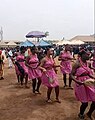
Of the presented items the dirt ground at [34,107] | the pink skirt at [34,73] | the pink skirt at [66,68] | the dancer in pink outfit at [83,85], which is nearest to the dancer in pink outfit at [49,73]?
the dirt ground at [34,107]

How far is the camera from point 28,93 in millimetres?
11203

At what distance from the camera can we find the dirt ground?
8.09 metres

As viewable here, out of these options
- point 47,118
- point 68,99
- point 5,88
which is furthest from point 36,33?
Result: point 47,118

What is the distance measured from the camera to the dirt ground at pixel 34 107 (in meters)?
8.09

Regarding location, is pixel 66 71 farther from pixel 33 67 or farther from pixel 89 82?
pixel 89 82

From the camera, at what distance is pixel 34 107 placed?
9.01m

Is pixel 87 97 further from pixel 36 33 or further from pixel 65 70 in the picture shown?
pixel 36 33

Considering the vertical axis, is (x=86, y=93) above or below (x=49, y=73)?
below

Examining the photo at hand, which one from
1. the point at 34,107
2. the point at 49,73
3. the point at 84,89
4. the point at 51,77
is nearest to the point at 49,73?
the point at 49,73

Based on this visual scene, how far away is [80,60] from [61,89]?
452 centimetres

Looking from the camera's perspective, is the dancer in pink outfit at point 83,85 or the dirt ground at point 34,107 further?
the dirt ground at point 34,107

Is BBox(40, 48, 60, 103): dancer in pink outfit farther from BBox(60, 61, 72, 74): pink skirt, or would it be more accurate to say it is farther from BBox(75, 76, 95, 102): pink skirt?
BBox(60, 61, 72, 74): pink skirt

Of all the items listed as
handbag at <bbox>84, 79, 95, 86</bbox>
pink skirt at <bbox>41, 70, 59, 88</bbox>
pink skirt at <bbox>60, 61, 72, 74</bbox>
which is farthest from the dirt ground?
handbag at <bbox>84, 79, 95, 86</bbox>

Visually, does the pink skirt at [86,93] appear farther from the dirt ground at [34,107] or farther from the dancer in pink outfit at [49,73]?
the dancer in pink outfit at [49,73]
